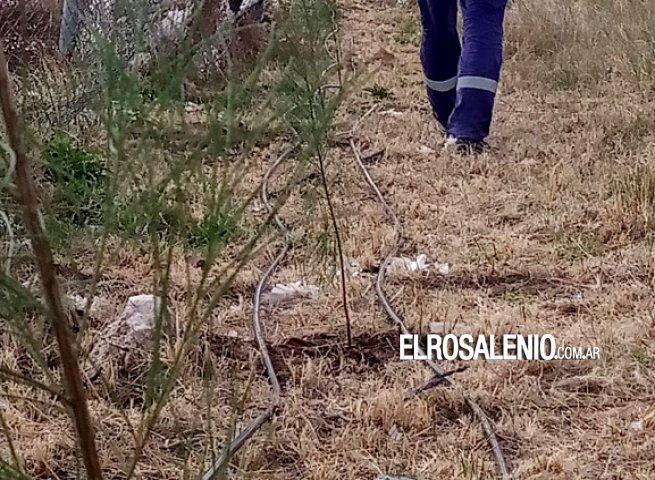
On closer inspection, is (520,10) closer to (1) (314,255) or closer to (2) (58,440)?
(1) (314,255)

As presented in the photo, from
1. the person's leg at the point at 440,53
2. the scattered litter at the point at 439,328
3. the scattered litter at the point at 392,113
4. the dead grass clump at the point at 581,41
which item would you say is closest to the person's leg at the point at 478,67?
the person's leg at the point at 440,53

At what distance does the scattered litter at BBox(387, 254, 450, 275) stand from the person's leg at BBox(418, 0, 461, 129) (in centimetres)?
173

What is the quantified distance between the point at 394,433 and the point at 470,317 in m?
0.67

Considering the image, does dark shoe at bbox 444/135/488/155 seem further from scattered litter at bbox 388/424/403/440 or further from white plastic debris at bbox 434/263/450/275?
scattered litter at bbox 388/424/403/440

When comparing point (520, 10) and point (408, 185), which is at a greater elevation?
point (520, 10)

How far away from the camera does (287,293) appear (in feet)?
9.99

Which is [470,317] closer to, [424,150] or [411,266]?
[411,266]

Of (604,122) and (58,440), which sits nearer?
(58,440)

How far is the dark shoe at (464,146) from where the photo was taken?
4.38 metres

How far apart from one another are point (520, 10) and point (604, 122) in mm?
2388

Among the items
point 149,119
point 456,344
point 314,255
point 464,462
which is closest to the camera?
point 149,119

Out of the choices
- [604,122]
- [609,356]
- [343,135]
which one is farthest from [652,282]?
[343,135]

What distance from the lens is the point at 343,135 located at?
4840 mm

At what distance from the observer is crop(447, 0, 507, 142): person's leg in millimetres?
4367
